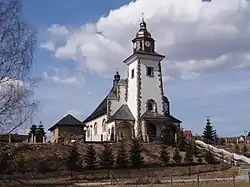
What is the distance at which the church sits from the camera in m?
52.8

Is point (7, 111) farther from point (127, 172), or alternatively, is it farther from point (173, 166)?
point (173, 166)

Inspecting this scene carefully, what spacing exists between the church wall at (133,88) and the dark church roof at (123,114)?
558 millimetres

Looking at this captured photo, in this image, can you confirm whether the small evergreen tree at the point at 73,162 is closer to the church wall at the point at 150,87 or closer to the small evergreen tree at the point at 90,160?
the small evergreen tree at the point at 90,160

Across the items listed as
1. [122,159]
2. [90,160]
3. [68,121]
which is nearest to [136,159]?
[122,159]

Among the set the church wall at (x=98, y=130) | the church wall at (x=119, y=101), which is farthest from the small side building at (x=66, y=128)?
Answer: the church wall at (x=119, y=101)

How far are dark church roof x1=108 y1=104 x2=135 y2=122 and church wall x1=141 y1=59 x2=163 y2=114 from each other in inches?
79.1

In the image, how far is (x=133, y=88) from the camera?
54.2 m

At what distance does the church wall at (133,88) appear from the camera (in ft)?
175

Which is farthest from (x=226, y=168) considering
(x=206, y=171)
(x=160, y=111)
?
(x=160, y=111)

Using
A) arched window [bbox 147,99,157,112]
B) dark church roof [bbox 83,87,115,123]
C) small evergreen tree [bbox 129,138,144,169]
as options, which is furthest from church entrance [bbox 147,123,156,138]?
small evergreen tree [bbox 129,138,144,169]

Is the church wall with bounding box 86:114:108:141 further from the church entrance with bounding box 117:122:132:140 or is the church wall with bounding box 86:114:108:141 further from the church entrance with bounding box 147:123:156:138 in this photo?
the church entrance with bounding box 147:123:156:138

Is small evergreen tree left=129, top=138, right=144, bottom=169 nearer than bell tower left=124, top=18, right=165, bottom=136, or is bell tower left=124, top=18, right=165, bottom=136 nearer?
small evergreen tree left=129, top=138, right=144, bottom=169

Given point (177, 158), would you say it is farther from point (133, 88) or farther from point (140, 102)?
point (133, 88)

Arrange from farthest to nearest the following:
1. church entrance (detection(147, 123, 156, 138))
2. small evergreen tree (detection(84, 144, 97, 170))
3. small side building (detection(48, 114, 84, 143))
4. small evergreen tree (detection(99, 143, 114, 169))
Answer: church entrance (detection(147, 123, 156, 138)) → small side building (detection(48, 114, 84, 143)) → small evergreen tree (detection(99, 143, 114, 169)) → small evergreen tree (detection(84, 144, 97, 170))
